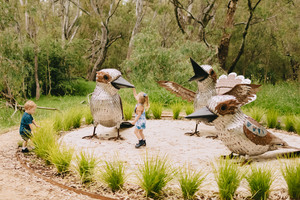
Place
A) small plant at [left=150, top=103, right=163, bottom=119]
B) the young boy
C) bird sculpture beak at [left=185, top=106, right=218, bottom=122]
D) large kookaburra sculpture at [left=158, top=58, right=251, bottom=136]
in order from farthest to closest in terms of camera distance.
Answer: small plant at [left=150, top=103, right=163, bottom=119], large kookaburra sculpture at [left=158, top=58, right=251, bottom=136], the young boy, bird sculpture beak at [left=185, top=106, right=218, bottom=122]

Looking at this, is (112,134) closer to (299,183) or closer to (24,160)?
(24,160)

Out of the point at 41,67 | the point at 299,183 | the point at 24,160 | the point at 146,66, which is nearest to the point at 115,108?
the point at 24,160

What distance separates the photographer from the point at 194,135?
572 centimetres

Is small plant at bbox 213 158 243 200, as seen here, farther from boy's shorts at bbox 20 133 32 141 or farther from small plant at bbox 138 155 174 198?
boy's shorts at bbox 20 133 32 141

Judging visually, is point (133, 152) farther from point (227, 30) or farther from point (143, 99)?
point (227, 30)

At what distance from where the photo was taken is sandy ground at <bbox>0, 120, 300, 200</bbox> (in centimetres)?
294

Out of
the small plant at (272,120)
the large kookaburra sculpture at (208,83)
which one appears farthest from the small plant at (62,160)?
the small plant at (272,120)

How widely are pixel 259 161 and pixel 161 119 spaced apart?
12.1 ft

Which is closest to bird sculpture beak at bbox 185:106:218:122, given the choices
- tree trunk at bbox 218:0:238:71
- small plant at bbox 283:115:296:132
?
small plant at bbox 283:115:296:132

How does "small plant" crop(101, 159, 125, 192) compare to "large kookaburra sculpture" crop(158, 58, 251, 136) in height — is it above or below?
below

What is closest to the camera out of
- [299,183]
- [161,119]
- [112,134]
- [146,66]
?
[299,183]

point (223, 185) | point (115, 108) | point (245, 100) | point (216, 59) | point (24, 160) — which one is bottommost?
point (24, 160)

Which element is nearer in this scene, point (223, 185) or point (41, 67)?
point (223, 185)

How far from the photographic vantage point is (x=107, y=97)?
4.93 m
